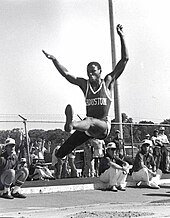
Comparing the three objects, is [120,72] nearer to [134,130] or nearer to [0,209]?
[0,209]

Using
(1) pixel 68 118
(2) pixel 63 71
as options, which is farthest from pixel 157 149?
(1) pixel 68 118

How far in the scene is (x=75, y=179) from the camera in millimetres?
13617

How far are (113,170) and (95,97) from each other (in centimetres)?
618

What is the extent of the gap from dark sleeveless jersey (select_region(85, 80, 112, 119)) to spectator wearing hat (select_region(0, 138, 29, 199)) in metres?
3.79

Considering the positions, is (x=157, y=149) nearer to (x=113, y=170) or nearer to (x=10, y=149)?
(x=113, y=170)

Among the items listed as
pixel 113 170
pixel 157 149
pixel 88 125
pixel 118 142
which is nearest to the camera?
pixel 88 125

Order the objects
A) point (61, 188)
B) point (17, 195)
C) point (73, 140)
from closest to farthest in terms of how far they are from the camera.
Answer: point (73, 140)
point (17, 195)
point (61, 188)

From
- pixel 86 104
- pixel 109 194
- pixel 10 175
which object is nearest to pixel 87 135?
pixel 86 104

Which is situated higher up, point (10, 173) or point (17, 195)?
point (10, 173)

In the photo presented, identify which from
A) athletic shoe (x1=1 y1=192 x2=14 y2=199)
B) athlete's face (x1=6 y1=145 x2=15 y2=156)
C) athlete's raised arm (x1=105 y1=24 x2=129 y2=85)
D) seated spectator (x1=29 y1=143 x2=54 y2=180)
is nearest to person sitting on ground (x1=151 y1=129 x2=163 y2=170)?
seated spectator (x1=29 y1=143 x2=54 y2=180)

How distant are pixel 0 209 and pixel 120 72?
3.98 metres

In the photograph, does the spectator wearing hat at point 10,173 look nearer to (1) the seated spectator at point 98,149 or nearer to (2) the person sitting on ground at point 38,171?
(2) the person sitting on ground at point 38,171

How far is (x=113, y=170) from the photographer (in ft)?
43.3

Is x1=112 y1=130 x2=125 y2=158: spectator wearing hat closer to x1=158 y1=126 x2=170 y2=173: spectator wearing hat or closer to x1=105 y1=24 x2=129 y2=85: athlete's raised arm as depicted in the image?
x1=158 y1=126 x2=170 y2=173: spectator wearing hat
